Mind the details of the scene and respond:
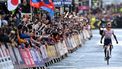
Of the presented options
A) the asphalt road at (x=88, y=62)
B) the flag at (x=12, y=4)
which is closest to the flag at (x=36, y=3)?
the asphalt road at (x=88, y=62)

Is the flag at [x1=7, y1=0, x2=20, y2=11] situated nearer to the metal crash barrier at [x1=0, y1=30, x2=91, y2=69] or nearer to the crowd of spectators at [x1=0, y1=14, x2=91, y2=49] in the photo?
the crowd of spectators at [x1=0, y1=14, x2=91, y2=49]

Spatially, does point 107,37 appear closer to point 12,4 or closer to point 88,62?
point 88,62

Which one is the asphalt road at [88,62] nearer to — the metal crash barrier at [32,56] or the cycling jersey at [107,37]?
the metal crash barrier at [32,56]

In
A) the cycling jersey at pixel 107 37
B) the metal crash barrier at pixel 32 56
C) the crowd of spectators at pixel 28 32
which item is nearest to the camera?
the metal crash barrier at pixel 32 56

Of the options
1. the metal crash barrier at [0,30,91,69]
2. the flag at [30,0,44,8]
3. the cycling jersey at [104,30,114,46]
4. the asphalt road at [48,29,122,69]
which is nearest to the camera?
the metal crash barrier at [0,30,91,69]

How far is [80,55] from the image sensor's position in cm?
3791

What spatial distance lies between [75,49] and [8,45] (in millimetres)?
19384

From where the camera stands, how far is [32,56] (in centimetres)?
2664

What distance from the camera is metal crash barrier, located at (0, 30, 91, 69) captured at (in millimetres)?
22580

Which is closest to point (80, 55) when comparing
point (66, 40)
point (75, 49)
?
point (66, 40)

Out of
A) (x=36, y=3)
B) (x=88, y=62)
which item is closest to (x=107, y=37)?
(x=88, y=62)

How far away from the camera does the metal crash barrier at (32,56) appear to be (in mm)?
22580

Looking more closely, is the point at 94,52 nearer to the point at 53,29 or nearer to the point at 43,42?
the point at 53,29

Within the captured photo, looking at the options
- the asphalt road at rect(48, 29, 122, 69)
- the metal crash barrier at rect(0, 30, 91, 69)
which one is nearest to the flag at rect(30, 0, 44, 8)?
the metal crash barrier at rect(0, 30, 91, 69)
